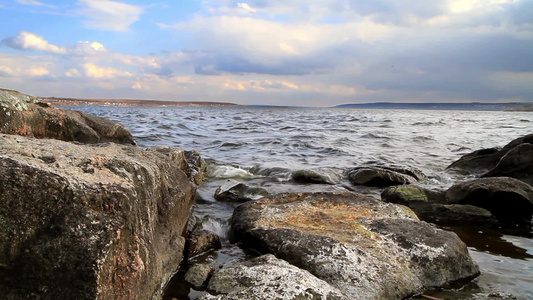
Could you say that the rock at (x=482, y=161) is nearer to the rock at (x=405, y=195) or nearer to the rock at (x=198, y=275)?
the rock at (x=405, y=195)

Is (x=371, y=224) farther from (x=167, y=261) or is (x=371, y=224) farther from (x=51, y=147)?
(x=51, y=147)

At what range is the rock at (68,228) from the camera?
100 inches

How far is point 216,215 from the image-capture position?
6.70 m

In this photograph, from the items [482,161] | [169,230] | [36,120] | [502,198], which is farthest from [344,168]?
[36,120]

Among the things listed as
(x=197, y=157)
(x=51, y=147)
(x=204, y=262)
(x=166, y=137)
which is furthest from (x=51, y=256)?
(x=166, y=137)

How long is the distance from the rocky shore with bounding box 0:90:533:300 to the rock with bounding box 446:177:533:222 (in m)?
0.02

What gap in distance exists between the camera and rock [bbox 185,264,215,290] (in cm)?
391

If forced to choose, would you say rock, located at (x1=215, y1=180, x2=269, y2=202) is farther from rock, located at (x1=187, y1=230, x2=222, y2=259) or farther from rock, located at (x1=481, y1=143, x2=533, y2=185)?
rock, located at (x1=481, y1=143, x2=533, y2=185)

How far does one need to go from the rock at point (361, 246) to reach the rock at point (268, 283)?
0.51 meters

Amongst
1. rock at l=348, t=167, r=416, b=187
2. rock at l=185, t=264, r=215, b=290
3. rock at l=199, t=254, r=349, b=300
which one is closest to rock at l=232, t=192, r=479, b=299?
rock at l=199, t=254, r=349, b=300

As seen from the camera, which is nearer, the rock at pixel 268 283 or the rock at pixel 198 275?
the rock at pixel 268 283

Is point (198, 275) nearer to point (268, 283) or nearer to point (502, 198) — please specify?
point (268, 283)

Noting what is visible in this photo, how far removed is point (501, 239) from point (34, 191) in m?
6.23

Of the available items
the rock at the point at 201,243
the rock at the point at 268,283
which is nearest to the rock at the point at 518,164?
the rock at the point at 201,243
